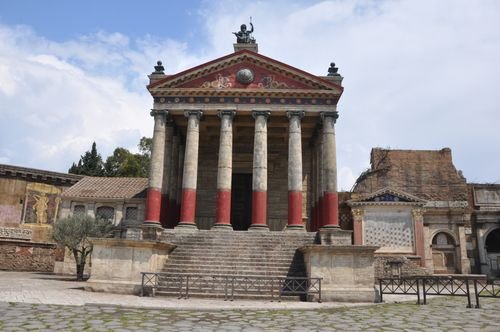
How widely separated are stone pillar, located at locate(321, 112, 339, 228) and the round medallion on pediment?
15.0ft

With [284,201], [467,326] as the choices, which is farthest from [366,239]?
[467,326]

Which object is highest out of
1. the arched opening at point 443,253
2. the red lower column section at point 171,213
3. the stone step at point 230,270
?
the red lower column section at point 171,213

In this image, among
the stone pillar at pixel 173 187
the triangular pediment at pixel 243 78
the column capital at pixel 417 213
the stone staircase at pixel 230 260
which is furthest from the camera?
the column capital at pixel 417 213

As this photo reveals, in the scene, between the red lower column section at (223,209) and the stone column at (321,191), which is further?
the stone column at (321,191)

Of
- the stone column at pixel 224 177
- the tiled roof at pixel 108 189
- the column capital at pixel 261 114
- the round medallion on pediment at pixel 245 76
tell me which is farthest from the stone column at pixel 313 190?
the tiled roof at pixel 108 189

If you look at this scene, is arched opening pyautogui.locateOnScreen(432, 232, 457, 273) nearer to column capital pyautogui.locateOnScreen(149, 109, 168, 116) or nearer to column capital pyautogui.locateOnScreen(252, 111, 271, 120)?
column capital pyautogui.locateOnScreen(252, 111, 271, 120)

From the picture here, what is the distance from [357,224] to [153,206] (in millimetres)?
13583

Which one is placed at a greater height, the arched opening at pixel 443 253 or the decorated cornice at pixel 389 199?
the decorated cornice at pixel 389 199

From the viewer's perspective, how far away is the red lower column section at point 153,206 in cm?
2252

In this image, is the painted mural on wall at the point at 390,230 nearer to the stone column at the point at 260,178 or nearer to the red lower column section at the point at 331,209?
the red lower column section at the point at 331,209

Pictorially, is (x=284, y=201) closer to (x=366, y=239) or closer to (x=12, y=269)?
(x=366, y=239)

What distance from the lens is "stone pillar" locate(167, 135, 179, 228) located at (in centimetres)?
2578

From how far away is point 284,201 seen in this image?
28.5 meters

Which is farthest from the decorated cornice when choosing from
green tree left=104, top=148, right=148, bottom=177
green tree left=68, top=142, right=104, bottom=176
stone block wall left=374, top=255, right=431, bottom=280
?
Result: green tree left=68, top=142, right=104, bottom=176
